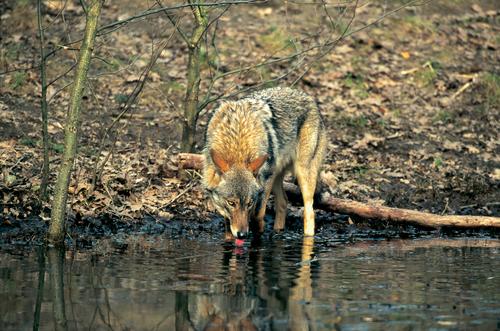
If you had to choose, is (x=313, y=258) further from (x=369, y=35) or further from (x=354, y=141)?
(x=369, y=35)

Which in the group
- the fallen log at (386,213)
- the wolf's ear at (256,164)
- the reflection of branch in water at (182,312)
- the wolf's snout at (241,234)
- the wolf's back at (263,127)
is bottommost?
the reflection of branch in water at (182,312)

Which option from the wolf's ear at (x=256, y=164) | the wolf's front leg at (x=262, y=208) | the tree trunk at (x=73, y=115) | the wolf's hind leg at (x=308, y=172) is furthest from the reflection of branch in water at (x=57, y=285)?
the wolf's hind leg at (x=308, y=172)

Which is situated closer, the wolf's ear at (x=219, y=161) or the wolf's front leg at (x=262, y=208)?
the wolf's ear at (x=219, y=161)

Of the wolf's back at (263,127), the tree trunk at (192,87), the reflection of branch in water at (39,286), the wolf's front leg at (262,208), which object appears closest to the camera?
the reflection of branch in water at (39,286)

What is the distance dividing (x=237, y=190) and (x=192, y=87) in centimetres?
287

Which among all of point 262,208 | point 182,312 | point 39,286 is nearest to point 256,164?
point 262,208

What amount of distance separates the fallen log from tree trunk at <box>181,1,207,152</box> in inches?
24.0

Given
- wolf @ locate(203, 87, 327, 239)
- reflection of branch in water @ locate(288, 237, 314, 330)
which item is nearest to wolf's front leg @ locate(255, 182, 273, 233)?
wolf @ locate(203, 87, 327, 239)

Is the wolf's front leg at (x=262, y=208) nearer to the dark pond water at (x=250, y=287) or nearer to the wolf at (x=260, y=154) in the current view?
the wolf at (x=260, y=154)

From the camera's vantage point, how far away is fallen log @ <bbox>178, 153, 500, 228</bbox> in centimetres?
1134

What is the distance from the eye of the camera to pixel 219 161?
10.1 meters

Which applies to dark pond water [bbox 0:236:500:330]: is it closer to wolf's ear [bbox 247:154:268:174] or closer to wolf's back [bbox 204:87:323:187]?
wolf's ear [bbox 247:154:268:174]

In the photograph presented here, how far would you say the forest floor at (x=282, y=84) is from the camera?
11.7 metres

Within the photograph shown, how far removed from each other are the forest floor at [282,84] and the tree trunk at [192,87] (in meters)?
0.24
